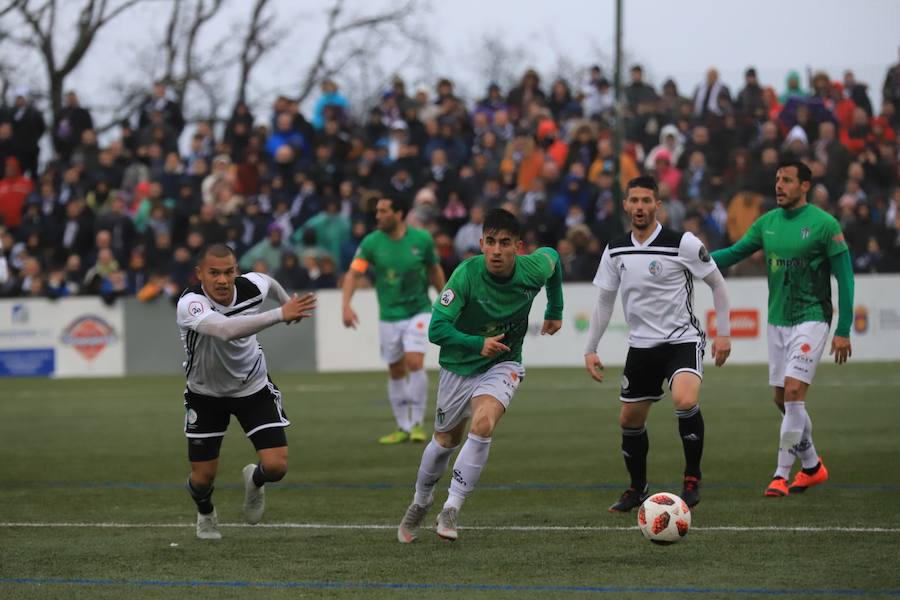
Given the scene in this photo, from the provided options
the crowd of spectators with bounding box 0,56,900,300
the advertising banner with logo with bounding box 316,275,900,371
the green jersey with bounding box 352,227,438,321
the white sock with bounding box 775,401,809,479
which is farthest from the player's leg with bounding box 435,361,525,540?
the crowd of spectators with bounding box 0,56,900,300

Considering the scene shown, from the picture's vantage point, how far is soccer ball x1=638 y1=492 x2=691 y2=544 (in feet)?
25.5

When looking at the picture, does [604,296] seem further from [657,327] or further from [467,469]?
[467,469]

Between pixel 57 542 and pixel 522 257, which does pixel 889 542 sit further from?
pixel 57 542

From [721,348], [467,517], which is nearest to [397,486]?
[467,517]

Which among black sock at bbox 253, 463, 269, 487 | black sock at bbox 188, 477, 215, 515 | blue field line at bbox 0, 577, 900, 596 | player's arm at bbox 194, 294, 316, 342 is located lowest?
blue field line at bbox 0, 577, 900, 596

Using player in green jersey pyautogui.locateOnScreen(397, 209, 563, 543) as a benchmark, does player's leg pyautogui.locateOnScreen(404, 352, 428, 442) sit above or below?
below

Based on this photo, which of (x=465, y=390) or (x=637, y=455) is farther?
(x=637, y=455)

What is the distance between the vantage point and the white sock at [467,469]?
26.9ft

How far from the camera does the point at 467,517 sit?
9195mm

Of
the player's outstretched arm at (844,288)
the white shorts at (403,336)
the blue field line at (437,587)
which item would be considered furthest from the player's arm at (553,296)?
the white shorts at (403,336)

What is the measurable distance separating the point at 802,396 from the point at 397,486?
9.64 ft

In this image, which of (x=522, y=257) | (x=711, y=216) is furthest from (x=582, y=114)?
(x=522, y=257)

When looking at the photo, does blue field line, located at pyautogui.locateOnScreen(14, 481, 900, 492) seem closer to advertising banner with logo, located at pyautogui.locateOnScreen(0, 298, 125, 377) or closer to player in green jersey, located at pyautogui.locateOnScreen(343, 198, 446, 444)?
player in green jersey, located at pyautogui.locateOnScreen(343, 198, 446, 444)

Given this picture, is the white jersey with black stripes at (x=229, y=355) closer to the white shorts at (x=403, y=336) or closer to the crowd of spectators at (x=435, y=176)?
the white shorts at (x=403, y=336)
